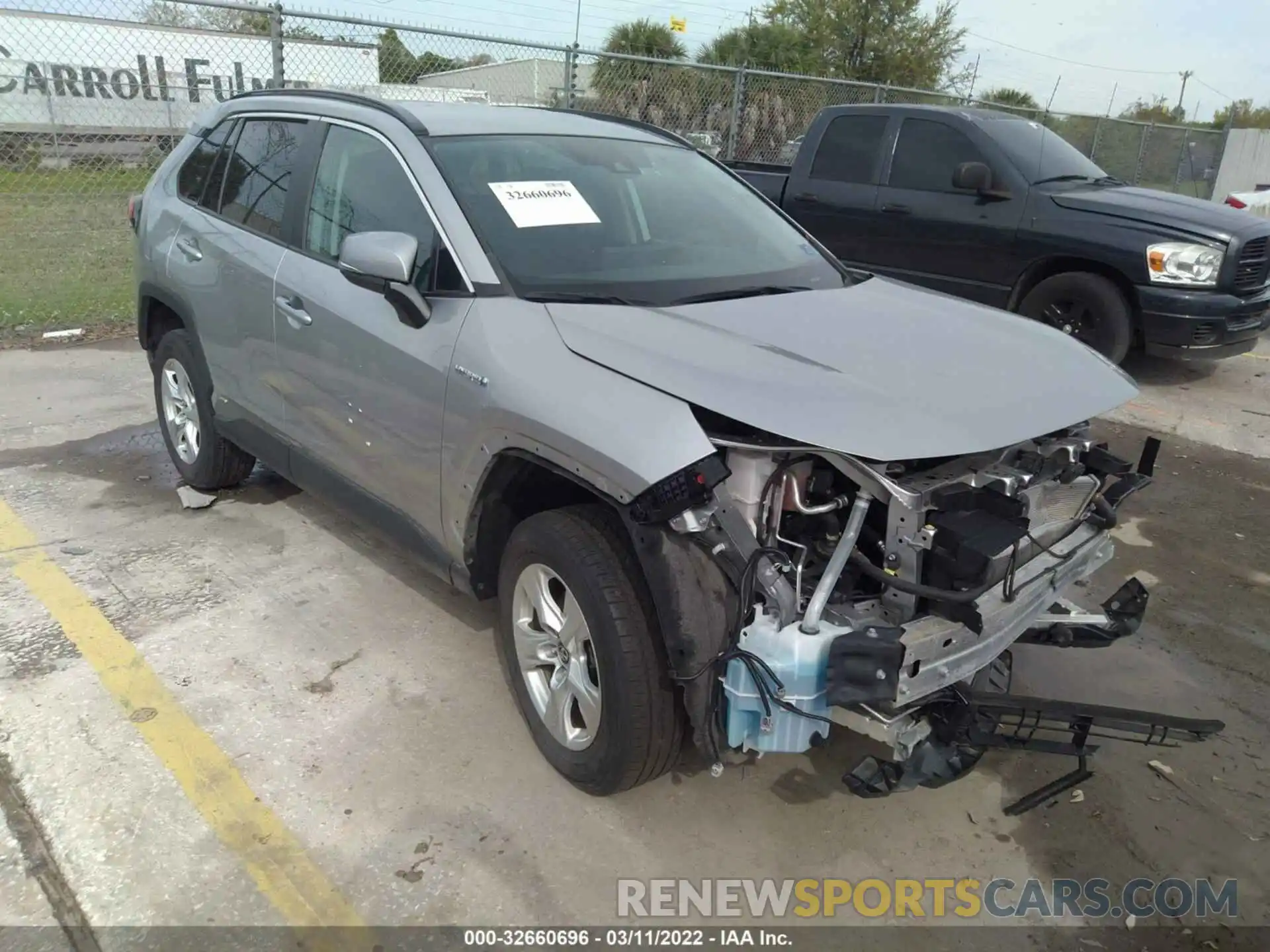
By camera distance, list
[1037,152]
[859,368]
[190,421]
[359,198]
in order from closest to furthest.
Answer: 1. [859,368]
2. [359,198]
3. [190,421]
4. [1037,152]

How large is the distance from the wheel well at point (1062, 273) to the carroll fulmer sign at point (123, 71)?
9.39 m

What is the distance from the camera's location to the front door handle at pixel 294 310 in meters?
3.56

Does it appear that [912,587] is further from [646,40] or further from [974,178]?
[646,40]

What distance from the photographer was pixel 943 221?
774 centimetres

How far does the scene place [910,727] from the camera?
242cm

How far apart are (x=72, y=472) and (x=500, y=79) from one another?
13.1 m

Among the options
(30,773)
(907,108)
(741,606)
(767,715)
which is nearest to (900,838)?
(767,715)

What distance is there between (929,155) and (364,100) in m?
5.59

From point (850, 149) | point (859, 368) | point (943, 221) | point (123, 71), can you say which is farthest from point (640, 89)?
point (859, 368)

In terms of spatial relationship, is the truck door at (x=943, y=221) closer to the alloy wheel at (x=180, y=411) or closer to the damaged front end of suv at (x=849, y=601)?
the damaged front end of suv at (x=849, y=601)

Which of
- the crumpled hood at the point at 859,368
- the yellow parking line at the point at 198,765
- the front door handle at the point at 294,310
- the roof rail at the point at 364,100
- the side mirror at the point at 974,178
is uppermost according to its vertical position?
the roof rail at the point at 364,100

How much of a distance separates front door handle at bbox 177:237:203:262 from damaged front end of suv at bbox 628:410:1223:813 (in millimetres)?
2926

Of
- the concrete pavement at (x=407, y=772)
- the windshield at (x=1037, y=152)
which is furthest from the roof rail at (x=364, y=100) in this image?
the windshield at (x=1037, y=152)

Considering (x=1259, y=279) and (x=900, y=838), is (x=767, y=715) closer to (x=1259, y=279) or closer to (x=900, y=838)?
(x=900, y=838)
